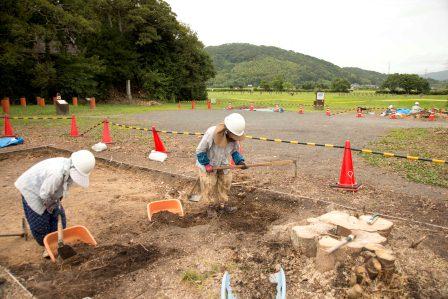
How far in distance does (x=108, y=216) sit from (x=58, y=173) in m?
1.93

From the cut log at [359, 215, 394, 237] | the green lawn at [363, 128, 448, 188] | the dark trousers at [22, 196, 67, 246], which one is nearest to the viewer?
the cut log at [359, 215, 394, 237]

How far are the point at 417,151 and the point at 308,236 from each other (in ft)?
26.3

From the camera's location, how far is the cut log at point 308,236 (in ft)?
13.2

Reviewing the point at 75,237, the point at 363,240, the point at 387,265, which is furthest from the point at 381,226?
the point at 75,237

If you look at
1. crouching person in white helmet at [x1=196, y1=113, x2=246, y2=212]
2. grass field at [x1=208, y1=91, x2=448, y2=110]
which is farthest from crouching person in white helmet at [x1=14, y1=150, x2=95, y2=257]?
grass field at [x1=208, y1=91, x2=448, y2=110]

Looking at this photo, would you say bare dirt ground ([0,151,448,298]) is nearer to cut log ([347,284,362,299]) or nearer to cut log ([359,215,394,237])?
cut log ([347,284,362,299])

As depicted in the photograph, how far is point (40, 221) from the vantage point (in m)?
4.45

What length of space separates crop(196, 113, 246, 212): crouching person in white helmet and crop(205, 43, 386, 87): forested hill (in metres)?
113

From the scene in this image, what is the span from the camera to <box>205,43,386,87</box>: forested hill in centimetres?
13138

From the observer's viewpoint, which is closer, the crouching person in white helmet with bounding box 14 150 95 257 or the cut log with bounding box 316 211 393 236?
the crouching person in white helmet with bounding box 14 150 95 257

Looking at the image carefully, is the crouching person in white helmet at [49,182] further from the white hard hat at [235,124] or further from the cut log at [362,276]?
the cut log at [362,276]

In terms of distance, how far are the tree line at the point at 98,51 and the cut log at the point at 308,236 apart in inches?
841

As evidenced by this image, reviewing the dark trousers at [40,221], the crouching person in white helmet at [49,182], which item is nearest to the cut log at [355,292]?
the crouching person in white helmet at [49,182]

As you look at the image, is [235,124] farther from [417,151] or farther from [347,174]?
[417,151]
